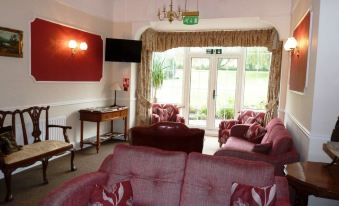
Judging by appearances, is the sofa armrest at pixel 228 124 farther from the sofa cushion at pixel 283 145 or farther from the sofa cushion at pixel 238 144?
the sofa cushion at pixel 283 145

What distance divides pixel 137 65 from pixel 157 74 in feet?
2.83

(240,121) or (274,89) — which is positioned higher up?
(274,89)

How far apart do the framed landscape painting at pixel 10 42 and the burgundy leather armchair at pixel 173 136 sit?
2.12 m

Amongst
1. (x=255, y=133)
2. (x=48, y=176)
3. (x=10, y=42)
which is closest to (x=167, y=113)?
(x=255, y=133)

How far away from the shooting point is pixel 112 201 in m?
1.84

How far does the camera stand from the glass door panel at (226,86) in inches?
278

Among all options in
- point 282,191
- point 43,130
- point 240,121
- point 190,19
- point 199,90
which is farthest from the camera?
point 199,90

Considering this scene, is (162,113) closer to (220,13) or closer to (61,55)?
(220,13)

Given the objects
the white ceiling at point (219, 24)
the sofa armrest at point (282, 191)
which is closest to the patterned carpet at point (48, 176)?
the sofa armrest at point (282, 191)

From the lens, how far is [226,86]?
7121 mm

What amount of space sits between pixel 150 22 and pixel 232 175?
472 centimetres

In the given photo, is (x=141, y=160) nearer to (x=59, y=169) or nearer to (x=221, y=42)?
(x=59, y=169)

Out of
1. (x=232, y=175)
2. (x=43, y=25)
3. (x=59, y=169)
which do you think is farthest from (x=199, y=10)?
(x=232, y=175)

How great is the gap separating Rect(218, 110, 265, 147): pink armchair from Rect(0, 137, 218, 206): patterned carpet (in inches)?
93.3
